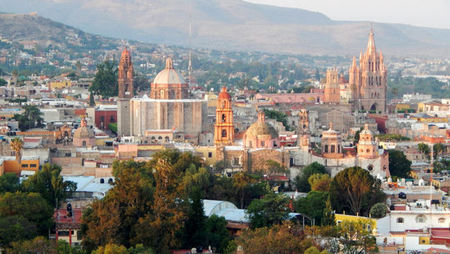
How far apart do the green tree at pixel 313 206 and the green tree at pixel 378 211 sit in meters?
1.66

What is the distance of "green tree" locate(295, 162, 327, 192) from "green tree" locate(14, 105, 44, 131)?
19.5m

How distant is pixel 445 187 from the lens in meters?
52.5

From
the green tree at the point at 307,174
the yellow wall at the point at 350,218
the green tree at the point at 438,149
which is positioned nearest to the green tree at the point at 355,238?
the yellow wall at the point at 350,218

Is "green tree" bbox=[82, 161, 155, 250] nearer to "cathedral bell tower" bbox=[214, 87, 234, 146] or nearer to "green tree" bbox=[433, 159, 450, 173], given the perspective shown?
"cathedral bell tower" bbox=[214, 87, 234, 146]

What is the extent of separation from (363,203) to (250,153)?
11186mm

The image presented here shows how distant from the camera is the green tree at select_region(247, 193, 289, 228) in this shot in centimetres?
4109

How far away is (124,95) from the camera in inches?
3017

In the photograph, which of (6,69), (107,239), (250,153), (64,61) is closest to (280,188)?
(250,153)

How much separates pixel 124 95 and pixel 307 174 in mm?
25830

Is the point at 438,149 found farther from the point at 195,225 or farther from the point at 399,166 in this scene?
the point at 195,225

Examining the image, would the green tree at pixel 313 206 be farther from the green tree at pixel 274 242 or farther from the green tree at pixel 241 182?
the green tree at pixel 274 242

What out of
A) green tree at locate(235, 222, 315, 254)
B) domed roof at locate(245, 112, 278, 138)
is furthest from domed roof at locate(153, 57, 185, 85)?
green tree at locate(235, 222, 315, 254)

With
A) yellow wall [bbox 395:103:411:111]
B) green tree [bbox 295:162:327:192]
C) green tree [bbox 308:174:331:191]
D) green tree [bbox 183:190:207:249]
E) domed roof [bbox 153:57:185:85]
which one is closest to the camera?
green tree [bbox 183:190:207:249]

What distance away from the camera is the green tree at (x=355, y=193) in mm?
44844
